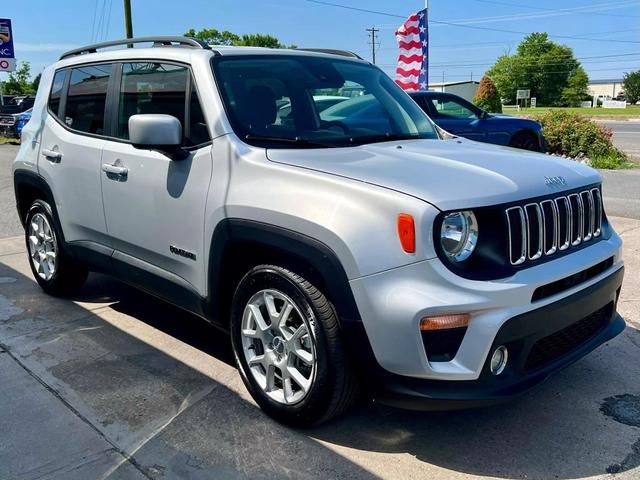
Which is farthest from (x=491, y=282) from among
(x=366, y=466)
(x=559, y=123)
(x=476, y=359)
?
(x=559, y=123)

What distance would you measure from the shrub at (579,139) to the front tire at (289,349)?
1153 centimetres

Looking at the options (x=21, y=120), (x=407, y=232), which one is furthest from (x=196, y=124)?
(x=21, y=120)

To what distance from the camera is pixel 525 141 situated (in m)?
12.4

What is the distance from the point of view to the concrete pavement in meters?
2.89

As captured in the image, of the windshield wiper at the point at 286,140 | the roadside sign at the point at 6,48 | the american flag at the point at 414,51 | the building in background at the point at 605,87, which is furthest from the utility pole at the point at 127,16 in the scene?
the building in background at the point at 605,87

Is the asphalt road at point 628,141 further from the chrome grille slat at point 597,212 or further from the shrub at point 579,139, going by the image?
the chrome grille slat at point 597,212

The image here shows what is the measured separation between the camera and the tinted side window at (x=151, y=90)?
3.80 meters

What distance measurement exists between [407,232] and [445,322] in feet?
1.32

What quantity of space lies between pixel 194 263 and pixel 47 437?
1.15 m

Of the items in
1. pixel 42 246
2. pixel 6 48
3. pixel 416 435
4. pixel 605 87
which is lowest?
pixel 416 435

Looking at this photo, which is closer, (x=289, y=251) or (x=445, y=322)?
(x=445, y=322)

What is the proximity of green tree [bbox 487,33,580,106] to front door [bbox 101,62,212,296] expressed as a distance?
12323cm

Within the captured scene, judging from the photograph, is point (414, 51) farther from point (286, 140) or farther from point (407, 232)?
point (407, 232)

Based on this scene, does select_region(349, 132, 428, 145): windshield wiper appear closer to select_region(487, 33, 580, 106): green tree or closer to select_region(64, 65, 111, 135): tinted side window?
select_region(64, 65, 111, 135): tinted side window
